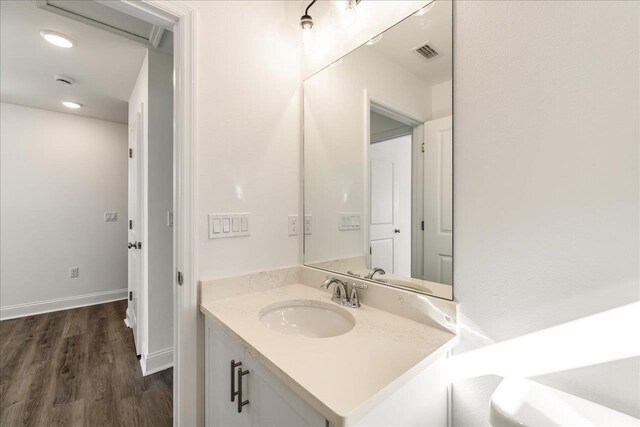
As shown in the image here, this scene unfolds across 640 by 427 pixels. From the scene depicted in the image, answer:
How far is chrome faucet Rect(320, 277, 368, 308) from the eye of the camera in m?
1.22

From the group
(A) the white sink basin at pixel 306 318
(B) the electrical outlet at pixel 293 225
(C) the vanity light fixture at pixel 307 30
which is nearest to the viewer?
(A) the white sink basin at pixel 306 318

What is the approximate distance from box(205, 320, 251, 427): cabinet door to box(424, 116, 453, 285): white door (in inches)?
30.0

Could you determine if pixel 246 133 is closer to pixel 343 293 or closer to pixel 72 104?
pixel 343 293

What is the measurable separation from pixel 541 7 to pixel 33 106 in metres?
4.58

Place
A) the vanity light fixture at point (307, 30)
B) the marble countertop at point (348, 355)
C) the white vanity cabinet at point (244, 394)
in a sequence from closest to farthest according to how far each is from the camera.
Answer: the marble countertop at point (348, 355) < the white vanity cabinet at point (244, 394) < the vanity light fixture at point (307, 30)

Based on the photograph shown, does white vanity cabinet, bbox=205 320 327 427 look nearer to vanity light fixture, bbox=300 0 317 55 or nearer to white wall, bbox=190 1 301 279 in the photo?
white wall, bbox=190 1 301 279

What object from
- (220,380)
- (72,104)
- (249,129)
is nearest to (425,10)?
(249,129)

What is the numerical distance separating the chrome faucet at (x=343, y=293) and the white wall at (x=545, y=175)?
41cm

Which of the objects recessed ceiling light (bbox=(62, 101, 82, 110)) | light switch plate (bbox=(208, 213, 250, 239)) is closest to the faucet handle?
light switch plate (bbox=(208, 213, 250, 239))

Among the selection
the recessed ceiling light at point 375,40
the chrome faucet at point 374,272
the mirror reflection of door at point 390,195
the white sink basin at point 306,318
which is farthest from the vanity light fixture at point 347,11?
the white sink basin at point 306,318

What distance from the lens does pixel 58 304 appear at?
3408 millimetres

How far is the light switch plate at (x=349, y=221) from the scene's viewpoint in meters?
1.44

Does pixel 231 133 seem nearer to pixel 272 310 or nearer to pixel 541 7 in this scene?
pixel 272 310

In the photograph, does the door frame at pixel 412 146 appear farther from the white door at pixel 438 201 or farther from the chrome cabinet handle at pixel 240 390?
the chrome cabinet handle at pixel 240 390
